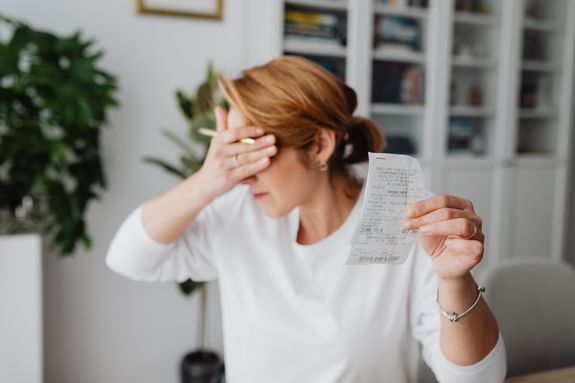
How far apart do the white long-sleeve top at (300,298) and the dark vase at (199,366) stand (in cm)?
125

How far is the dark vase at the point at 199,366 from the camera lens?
2.34 meters

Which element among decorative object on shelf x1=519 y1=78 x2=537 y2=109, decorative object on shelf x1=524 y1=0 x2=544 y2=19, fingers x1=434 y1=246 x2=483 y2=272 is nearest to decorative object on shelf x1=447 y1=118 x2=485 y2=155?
decorative object on shelf x1=519 y1=78 x2=537 y2=109

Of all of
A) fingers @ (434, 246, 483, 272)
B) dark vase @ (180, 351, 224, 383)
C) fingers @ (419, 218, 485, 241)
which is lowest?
dark vase @ (180, 351, 224, 383)

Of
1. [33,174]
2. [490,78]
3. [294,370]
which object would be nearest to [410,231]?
[294,370]

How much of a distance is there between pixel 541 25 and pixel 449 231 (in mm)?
2933

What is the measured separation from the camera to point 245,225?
117cm

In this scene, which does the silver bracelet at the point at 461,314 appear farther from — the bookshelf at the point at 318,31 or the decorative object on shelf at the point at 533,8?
the decorative object on shelf at the point at 533,8

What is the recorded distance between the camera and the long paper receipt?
1.95ft

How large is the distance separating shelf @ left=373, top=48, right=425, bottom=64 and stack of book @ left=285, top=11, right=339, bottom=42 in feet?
0.83

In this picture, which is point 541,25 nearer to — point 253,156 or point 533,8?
point 533,8

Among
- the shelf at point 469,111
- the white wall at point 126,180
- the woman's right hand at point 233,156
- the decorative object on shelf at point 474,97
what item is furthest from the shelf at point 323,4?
the woman's right hand at point 233,156

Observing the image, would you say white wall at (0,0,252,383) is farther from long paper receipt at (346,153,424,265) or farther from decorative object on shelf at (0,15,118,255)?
long paper receipt at (346,153,424,265)

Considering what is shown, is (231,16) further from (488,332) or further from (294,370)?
(488,332)

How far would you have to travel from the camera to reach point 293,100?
94 cm
